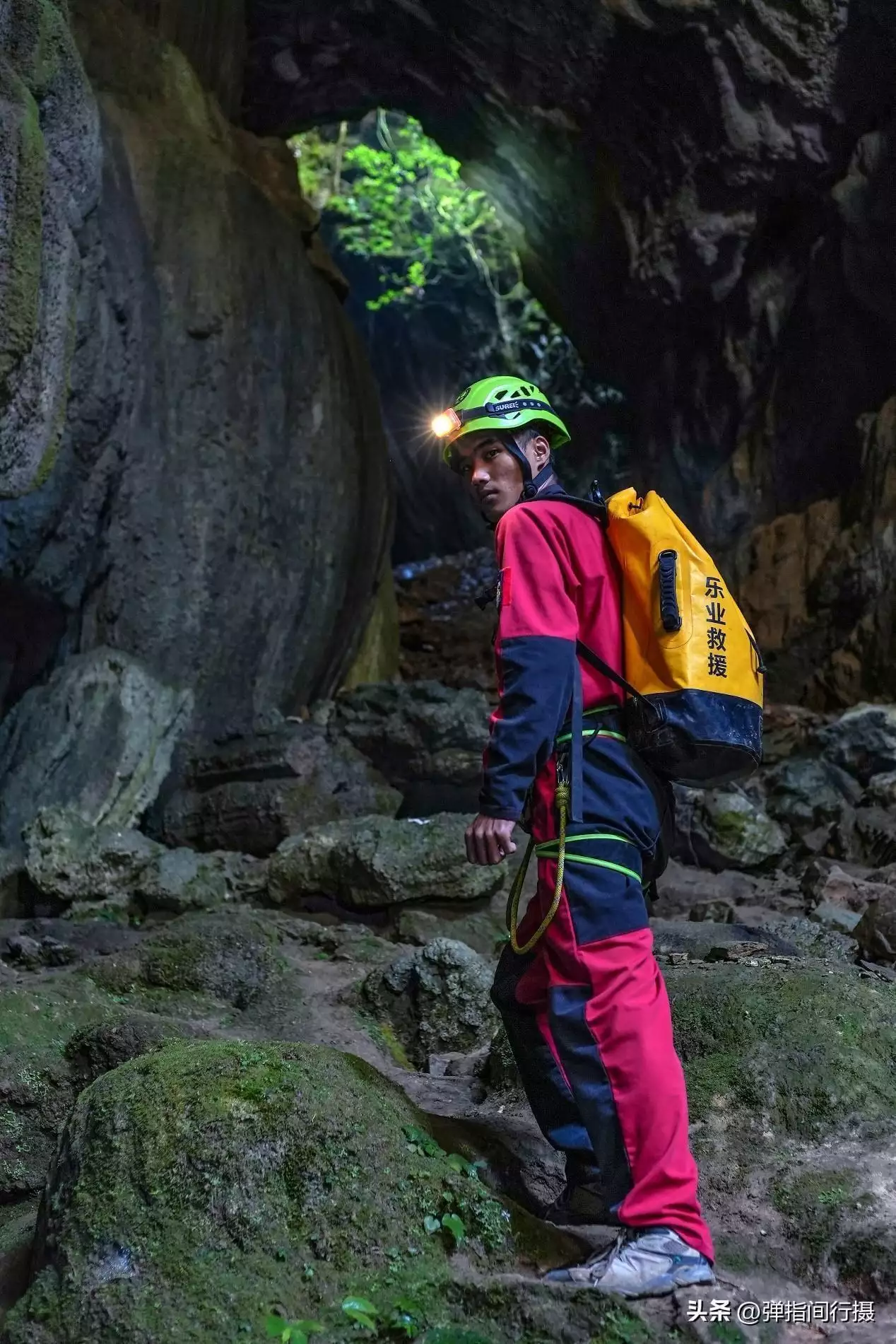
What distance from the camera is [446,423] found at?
2.99 meters

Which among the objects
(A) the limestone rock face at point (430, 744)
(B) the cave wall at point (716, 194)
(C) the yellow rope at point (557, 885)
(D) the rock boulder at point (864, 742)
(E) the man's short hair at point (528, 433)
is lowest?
(C) the yellow rope at point (557, 885)

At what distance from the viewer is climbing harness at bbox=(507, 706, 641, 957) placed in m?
2.43

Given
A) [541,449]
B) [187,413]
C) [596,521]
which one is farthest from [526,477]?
[187,413]

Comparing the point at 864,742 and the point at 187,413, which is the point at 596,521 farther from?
the point at 864,742

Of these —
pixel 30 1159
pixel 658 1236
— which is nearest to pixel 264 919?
pixel 30 1159

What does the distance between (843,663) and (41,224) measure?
8218 millimetres

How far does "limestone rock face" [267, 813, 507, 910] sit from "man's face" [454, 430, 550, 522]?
3366 millimetres

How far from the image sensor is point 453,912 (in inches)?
241

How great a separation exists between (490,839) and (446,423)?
1.23 meters

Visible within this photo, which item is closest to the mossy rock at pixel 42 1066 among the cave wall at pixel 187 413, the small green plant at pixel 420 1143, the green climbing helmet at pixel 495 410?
the small green plant at pixel 420 1143

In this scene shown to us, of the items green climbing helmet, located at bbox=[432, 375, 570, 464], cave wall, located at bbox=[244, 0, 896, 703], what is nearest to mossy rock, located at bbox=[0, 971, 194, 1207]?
green climbing helmet, located at bbox=[432, 375, 570, 464]

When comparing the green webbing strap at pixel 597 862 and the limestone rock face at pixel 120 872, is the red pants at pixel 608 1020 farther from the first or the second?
the limestone rock face at pixel 120 872

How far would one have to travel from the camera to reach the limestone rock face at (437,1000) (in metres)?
4.07

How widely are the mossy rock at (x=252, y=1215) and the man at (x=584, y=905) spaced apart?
0.23m
